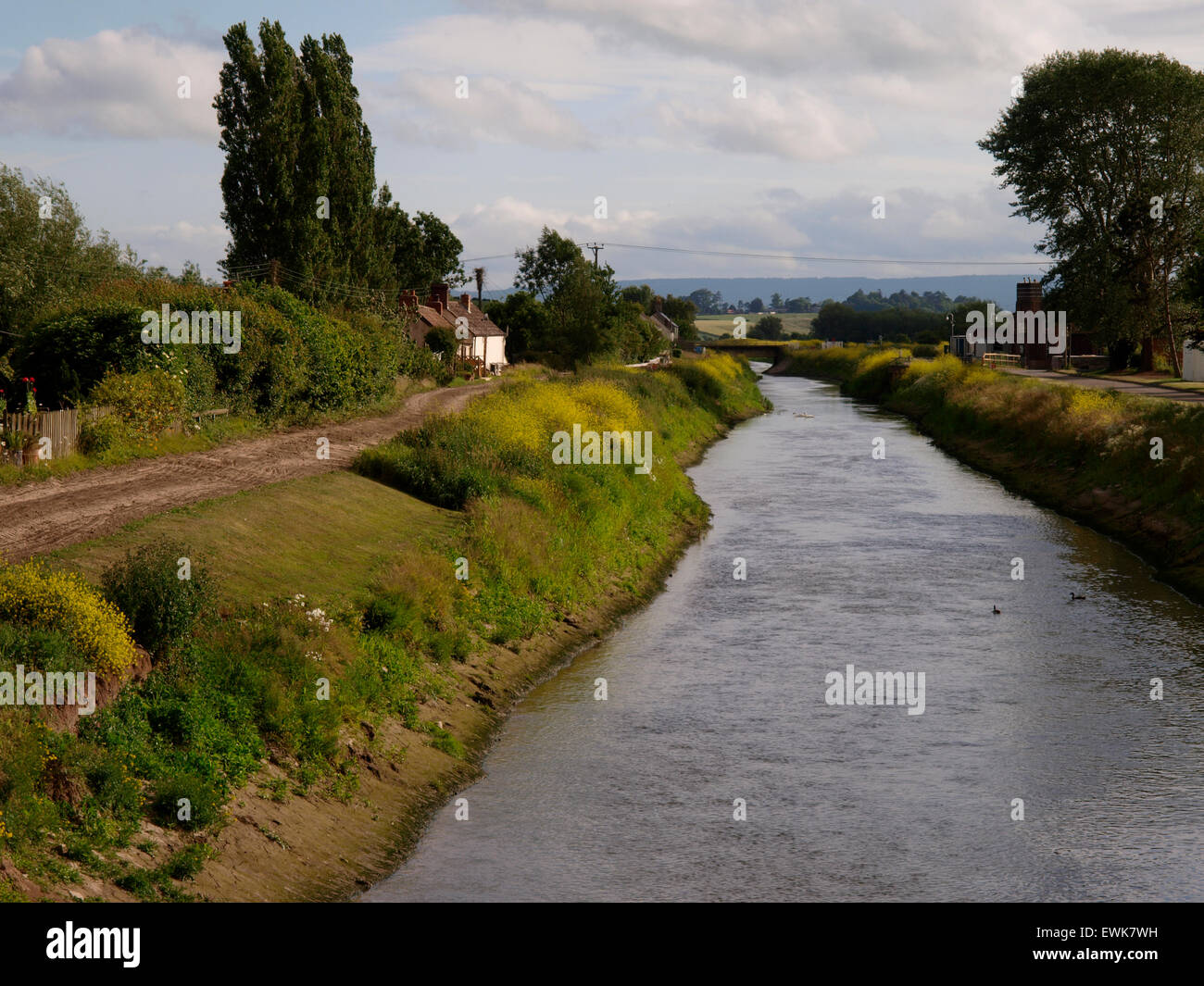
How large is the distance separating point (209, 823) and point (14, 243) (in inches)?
1951

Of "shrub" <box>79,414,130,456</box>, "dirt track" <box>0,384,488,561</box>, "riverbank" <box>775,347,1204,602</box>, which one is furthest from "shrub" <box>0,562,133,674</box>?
"riverbank" <box>775,347,1204,602</box>

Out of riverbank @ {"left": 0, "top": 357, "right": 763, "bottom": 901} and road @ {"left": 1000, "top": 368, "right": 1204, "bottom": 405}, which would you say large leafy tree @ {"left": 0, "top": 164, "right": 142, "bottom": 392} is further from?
road @ {"left": 1000, "top": 368, "right": 1204, "bottom": 405}

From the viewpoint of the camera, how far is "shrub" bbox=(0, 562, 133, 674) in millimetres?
14289

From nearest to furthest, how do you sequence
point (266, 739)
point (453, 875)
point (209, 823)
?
point (209, 823)
point (453, 875)
point (266, 739)

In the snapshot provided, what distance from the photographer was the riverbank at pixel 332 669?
12.8 meters

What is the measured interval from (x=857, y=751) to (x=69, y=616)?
12200 millimetres

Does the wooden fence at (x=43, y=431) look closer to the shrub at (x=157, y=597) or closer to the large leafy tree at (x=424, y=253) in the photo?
the shrub at (x=157, y=597)

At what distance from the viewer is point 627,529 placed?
35.7m

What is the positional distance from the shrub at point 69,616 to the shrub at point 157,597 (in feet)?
2.83

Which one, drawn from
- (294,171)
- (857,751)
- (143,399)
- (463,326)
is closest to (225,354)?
(143,399)

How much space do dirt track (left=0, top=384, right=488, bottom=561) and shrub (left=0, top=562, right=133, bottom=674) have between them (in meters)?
3.33
